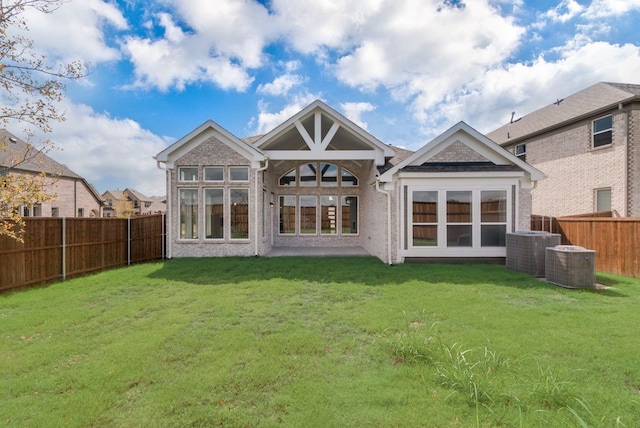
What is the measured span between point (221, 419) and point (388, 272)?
22.7 feet

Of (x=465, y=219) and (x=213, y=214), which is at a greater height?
(x=213, y=214)

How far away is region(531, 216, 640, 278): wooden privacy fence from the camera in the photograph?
8734mm

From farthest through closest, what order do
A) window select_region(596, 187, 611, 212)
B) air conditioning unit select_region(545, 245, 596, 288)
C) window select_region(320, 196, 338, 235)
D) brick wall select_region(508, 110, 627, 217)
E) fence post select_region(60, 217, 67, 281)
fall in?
1. window select_region(320, 196, 338, 235)
2. window select_region(596, 187, 611, 212)
3. brick wall select_region(508, 110, 627, 217)
4. fence post select_region(60, 217, 67, 281)
5. air conditioning unit select_region(545, 245, 596, 288)

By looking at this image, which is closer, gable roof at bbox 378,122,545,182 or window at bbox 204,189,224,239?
gable roof at bbox 378,122,545,182

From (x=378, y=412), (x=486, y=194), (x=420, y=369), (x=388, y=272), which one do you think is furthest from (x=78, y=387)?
(x=486, y=194)

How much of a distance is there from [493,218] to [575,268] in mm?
3143

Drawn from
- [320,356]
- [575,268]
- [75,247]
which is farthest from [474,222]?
[75,247]

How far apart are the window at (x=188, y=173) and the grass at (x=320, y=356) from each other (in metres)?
5.46

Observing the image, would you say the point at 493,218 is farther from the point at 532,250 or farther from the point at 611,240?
the point at 611,240

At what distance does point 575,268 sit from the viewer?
726cm

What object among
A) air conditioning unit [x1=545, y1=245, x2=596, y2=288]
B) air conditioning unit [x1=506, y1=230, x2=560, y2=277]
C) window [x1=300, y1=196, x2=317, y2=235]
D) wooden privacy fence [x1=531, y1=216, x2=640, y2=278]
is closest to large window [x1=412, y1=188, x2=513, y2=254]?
air conditioning unit [x1=506, y1=230, x2=560, y2=277]

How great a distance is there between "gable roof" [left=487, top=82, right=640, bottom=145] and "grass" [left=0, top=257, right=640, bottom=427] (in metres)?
10.6

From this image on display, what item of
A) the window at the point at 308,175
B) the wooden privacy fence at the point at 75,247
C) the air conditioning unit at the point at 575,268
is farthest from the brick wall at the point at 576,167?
the wooden privacy fence at the point at 75,247

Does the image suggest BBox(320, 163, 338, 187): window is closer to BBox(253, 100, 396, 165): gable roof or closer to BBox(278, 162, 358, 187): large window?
BBox(278, 162, 358, 187): large window
